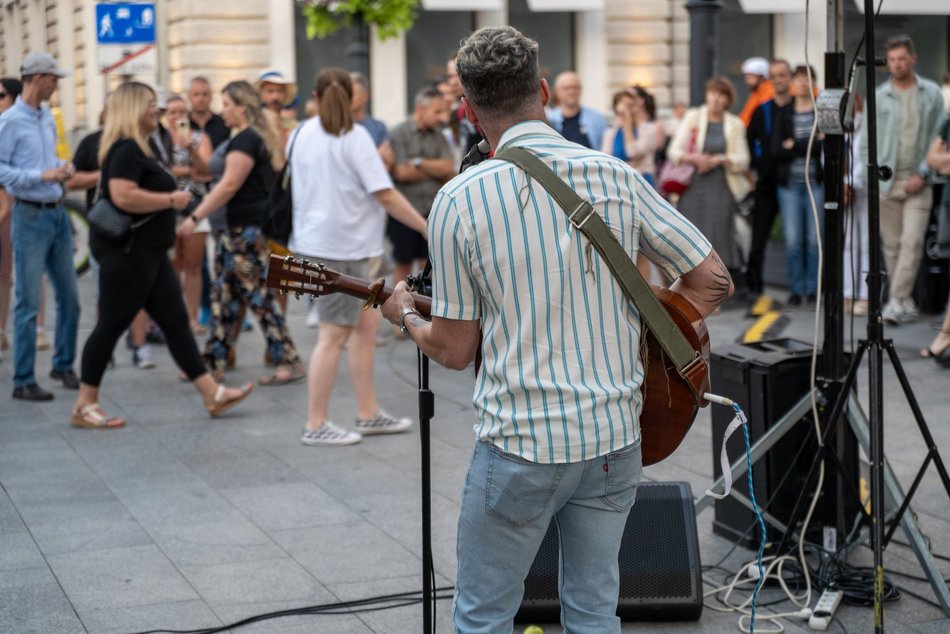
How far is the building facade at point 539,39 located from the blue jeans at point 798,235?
871 cm

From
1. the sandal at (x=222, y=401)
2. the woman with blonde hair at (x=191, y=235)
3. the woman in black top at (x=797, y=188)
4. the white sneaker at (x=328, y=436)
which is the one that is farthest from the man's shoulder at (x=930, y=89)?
the sandal at (x=222, y=401)

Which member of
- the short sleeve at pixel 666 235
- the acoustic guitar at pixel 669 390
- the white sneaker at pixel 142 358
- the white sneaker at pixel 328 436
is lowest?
the white sneaker at pixel 328 436

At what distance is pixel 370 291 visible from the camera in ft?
11.4

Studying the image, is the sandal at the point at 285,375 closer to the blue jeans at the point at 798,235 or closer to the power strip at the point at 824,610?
the blue jeans at the point at 798,235

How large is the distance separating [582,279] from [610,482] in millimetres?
461

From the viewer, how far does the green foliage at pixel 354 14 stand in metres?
19.4

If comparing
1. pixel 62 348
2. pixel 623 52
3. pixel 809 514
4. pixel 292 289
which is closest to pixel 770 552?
pixel 809 514

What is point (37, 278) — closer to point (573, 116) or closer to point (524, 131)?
point (573, 116)

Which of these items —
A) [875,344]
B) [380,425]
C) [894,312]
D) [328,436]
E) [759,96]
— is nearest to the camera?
[875,344]

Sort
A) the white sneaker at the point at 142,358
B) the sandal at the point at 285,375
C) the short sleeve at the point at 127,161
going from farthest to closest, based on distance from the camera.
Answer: the white sneaker at the point at 142,358, the sandal at the point at 285,375, the short sleeve at the point at 127,161

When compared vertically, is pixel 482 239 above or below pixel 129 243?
above

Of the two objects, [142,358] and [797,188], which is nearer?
[142,358]

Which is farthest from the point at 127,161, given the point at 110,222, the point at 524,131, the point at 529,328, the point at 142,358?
the point at 529,328

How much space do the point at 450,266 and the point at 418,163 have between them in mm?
7914
